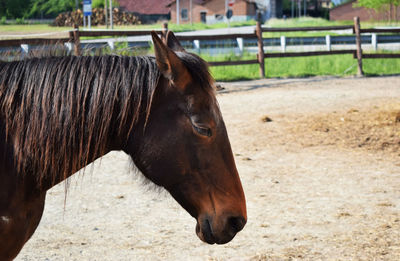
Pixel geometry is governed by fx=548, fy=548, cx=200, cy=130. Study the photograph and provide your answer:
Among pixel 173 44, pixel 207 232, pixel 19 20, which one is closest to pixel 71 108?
pixel 173 44

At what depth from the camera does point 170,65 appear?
191 cm

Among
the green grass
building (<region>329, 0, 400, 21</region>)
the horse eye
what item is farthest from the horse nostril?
building (<region>329, 0, 400, 21</region>)

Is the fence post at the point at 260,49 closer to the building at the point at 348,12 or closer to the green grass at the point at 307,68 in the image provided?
the green grass at the point at 307,68

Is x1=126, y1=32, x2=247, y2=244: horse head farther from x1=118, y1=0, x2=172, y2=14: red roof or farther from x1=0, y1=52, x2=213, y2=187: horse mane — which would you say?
x1=118, y1=0, x2=172, y2=14: red roof

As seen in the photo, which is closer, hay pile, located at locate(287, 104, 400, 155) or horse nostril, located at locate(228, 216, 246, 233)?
horse nostril, located at locate(228, 216, 246, 233)

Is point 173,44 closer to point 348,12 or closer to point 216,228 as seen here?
point 216,228

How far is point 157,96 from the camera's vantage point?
6.47ft

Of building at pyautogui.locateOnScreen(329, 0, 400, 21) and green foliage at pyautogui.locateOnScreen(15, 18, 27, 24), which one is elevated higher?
building at pyautogui.locateOnScreen(329, 0, 400, 21)

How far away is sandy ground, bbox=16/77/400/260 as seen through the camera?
12.6ft

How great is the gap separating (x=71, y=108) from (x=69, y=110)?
0.01 m

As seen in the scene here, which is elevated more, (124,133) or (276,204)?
(124,133)

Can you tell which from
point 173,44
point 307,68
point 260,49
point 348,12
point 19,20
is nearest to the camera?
point 173,44

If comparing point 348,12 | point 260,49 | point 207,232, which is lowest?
point 207,232

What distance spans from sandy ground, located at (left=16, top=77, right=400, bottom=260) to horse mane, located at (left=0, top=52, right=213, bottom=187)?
0.30 metres
